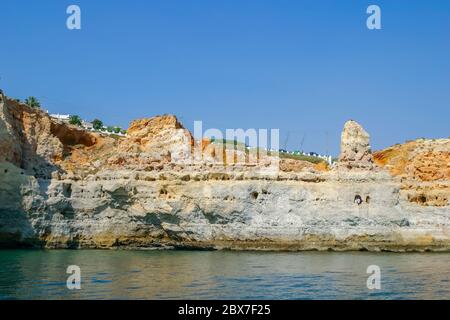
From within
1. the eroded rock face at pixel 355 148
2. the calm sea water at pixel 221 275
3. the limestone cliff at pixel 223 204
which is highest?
the eroded rock face at pixel 355 148

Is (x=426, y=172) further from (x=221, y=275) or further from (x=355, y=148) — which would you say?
(x=221, y=275)

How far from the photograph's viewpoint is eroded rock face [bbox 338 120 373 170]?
39.2 metres

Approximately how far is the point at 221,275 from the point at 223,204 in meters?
13.6

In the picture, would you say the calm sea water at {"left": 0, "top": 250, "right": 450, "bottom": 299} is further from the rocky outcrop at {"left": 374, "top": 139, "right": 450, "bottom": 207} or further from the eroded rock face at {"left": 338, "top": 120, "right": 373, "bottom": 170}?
the eroded rock face at {"left": 338, "top": 120, "right": 373, "bottom": 170}

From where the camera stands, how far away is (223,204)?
3753 cm

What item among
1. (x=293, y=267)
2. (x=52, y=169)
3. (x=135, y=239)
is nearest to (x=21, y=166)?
(x=52, y=169)

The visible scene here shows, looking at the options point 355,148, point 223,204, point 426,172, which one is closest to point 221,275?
point 223,204

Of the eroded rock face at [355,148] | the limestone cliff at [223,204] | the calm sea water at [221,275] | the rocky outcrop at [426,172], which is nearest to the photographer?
the calm sea water at [221,275]

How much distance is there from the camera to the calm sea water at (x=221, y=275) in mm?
19359

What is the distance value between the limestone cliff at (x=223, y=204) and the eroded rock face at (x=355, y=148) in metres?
0.06

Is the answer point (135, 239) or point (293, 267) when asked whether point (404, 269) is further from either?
point (135, 239)

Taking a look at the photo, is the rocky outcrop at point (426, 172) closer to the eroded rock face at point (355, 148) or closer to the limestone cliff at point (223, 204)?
the limestone cliff at point (223, 204)

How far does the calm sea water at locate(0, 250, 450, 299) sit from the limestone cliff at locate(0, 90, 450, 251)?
9.43ft

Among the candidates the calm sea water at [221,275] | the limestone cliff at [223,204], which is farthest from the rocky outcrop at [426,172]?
the calm sea water at [221,275]
